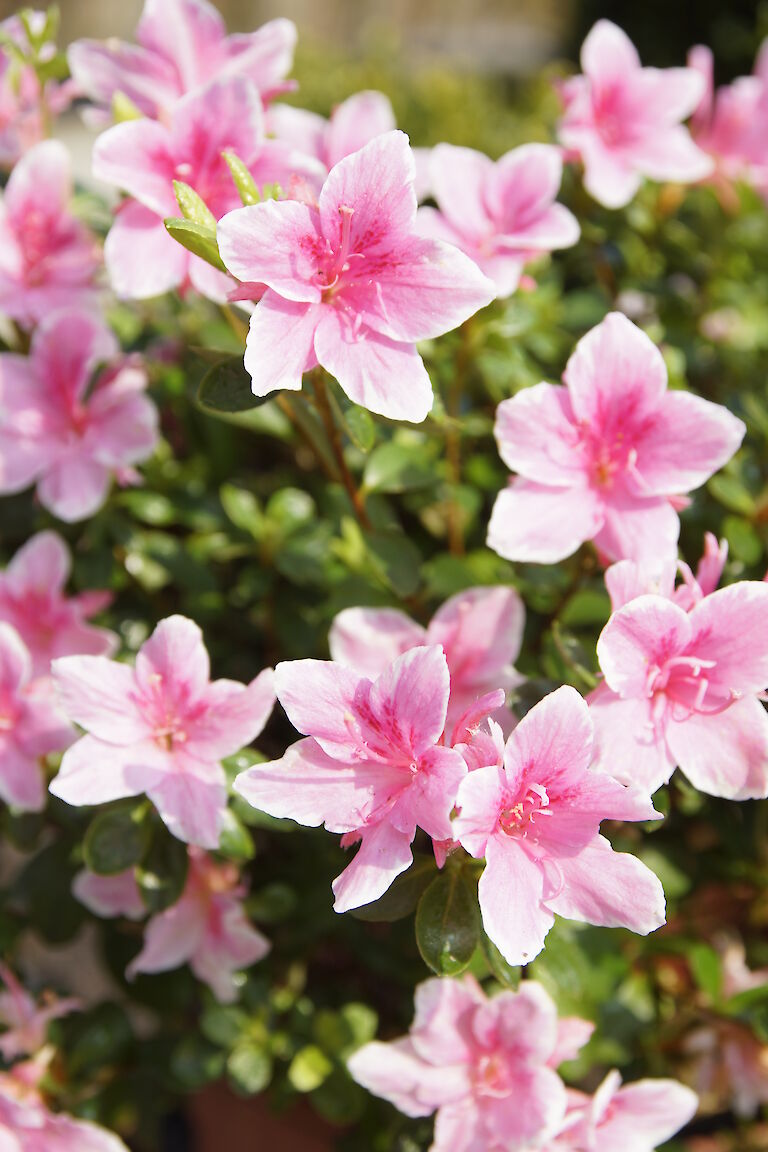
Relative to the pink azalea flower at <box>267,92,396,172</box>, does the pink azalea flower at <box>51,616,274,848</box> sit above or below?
below

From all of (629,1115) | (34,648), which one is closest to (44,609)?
(34,648)

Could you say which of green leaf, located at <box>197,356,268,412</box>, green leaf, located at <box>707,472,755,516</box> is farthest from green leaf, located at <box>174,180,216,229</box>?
green leaf, located at <box>707,472,755,516</box>

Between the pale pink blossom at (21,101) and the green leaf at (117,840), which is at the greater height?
the pale pink blossom at (21,101)

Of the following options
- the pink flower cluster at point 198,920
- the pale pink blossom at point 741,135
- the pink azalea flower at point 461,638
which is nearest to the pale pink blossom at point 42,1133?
the pink flower cluster at point 198,920

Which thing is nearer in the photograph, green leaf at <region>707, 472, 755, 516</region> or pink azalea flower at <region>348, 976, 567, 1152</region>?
pink azalea flower at <region>348, 976, 567, 1152</region>

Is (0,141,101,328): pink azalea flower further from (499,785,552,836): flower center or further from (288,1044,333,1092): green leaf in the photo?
(288,1044,333,1092): green leaf

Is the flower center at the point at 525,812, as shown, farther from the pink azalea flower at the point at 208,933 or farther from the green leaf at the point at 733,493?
the green leaf at the point at 733,493

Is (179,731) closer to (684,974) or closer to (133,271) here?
(133,271)
